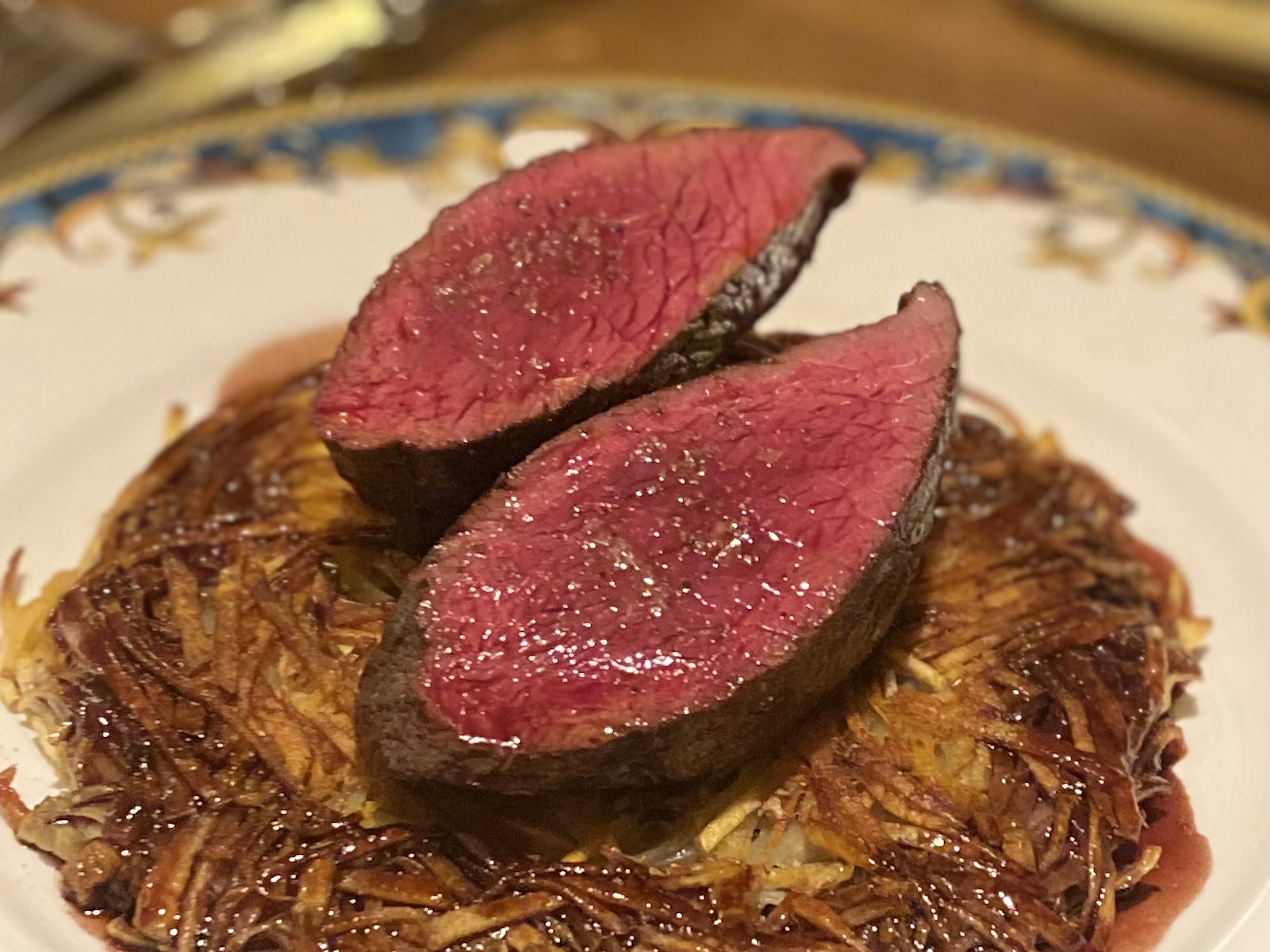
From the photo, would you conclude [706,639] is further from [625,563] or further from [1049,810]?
[1049,810]

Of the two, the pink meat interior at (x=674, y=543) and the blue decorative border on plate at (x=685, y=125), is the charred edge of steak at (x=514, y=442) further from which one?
the blue decorative border on plate at (x=685, y=125)

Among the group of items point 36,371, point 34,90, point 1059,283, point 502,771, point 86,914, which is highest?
point 1059,283

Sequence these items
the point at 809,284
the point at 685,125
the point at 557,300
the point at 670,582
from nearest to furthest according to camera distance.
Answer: the point at 670,582 → the point at 557,300 → the point at 809,284 → the point at 685,125

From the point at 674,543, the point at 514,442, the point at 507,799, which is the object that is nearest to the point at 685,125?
the point at 514,442

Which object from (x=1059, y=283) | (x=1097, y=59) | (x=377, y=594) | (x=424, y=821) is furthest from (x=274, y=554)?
(x=1097, y=59)

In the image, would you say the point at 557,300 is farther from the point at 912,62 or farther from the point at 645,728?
the point at 912,62

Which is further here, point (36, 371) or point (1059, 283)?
point (1059, 283)

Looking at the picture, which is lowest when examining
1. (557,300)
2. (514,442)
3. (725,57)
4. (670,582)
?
(670,582)
